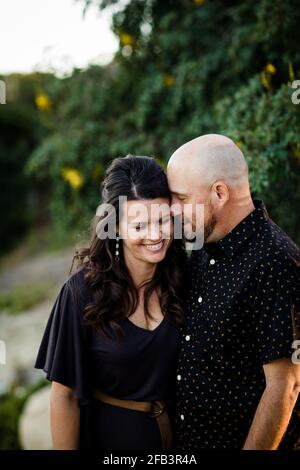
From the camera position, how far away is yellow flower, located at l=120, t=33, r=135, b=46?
414 cm

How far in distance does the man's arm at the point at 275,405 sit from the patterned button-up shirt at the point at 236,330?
0.20 ft

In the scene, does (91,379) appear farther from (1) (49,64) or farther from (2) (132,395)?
(1) (49,64)

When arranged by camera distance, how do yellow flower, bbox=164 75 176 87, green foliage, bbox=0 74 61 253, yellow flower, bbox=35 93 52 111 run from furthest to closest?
green foliage, bbox=0 74 61 253 → yellow flower, bbox=35 93 52 111 → yellow flower, bbox=164 75 176 87

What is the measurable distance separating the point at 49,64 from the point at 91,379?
3.56m

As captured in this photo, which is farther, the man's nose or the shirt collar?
the man's nose

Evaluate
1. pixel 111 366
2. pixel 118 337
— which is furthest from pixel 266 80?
pixel 111 366

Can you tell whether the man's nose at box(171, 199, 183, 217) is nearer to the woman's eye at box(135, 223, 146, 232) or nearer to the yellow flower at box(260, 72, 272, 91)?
the woman's eye at box(135, 223, 146, 232)

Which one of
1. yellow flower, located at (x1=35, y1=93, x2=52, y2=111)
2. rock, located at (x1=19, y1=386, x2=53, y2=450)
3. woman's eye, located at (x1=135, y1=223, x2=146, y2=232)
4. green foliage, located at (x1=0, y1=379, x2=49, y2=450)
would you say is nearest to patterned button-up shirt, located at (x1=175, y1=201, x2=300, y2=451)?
woman's eye, located at (x1=135, y1=223, x2=146, y2=232)

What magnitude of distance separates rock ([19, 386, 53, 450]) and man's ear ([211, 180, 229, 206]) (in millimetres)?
2864

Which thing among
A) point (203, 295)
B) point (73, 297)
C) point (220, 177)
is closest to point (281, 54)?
point (220, 177)

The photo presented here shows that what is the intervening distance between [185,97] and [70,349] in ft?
8.15

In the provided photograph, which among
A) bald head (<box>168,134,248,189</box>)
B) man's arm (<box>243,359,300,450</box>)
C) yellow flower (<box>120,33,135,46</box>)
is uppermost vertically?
yellow flower (<box>120,33,135,46</box>)

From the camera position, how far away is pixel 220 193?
85.7 inches
